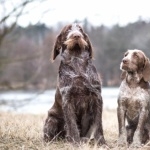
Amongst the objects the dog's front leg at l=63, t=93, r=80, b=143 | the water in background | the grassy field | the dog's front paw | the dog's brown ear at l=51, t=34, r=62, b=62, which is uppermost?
the dog's brown ear at l=51, t=34, r=62, b=62

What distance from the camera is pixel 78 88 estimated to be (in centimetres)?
661

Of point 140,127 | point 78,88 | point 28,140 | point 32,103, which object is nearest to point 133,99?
point 140,127

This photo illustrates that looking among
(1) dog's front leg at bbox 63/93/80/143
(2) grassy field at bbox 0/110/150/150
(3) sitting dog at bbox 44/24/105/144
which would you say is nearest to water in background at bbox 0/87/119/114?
(2) grassy field at bbox 0/110/150/150

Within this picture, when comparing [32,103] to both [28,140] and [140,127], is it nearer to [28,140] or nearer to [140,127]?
[28,140]

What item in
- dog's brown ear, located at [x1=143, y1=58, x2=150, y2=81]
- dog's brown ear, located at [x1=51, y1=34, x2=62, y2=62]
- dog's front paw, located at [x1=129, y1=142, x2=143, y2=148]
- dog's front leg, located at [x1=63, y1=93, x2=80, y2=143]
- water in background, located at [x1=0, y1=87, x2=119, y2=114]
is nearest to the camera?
dog's front paw, located at [x1=129, y1=142, x2=143, y2=148]

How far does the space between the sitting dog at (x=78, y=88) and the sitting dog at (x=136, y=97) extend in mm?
342

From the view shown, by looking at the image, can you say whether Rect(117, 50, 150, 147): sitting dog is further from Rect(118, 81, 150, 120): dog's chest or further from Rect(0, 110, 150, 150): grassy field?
Rect(0, 110, 150, 150): grassy field

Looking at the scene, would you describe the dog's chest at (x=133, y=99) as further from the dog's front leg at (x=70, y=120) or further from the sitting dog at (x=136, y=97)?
the dog's front leg at (x=70, y=120)

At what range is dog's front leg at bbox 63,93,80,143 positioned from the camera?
6.61 m

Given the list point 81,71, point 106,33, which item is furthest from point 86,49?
point 106,33

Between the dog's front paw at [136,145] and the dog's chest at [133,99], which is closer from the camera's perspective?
the dog's front paw at [136,145]

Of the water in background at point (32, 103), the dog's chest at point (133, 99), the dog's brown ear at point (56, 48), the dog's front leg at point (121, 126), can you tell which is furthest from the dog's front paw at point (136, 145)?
the water in background at point (32, 103)

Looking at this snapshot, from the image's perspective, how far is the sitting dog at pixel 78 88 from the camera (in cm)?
661

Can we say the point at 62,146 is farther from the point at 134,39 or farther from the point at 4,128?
the point at 134,39
